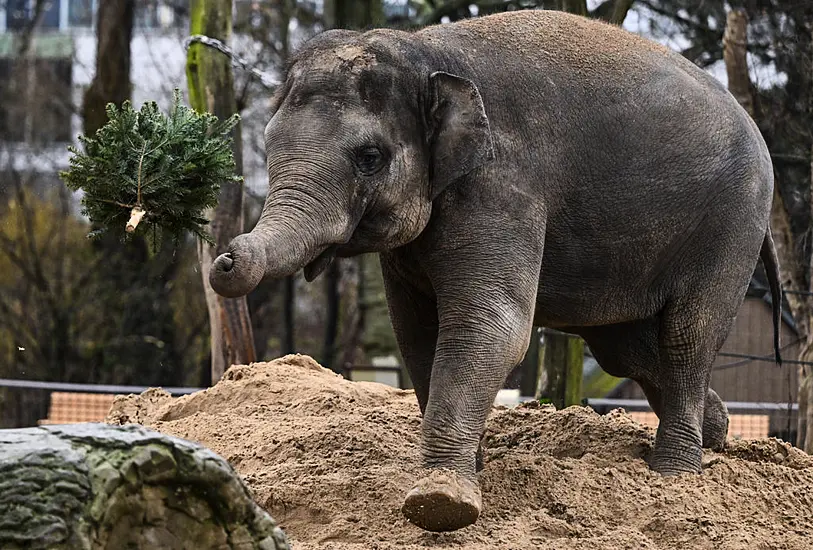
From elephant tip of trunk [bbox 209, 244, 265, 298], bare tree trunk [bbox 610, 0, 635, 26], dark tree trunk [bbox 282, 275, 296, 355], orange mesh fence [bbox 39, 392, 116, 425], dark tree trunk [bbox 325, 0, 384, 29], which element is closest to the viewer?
elephant tip of trunk [bbox 209, 244, 265, 298]

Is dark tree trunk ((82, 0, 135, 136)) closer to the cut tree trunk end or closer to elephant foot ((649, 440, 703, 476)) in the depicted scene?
elephant foot ((649, 440, 703, 476))

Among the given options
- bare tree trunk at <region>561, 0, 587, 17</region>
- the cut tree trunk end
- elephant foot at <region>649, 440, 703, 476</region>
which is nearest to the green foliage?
the cut tree trunk end

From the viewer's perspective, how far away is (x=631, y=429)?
306 inches

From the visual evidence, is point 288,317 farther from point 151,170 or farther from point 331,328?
point 151,170

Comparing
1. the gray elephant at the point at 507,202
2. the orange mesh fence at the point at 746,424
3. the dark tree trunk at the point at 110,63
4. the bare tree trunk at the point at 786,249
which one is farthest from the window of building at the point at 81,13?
the gray elephant at the point at 507,202

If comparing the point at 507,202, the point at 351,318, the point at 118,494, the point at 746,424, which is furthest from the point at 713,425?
the point at 351,318

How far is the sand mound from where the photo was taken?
5793mm

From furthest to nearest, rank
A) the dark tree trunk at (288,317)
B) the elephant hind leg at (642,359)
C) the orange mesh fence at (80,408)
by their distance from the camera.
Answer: the dark tree trunk at (288,317)
the orange mesh fence at (80,408)
the elephant hind leg at (642,359)

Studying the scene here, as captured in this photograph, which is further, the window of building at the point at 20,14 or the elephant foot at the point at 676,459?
the window of building at the point at 20,14

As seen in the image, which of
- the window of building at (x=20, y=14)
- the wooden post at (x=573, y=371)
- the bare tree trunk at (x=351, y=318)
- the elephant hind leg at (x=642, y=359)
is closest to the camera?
the elephant hind leg at (x=642, y=359)

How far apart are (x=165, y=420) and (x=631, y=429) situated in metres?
2.93

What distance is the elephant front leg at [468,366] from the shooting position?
5.79 meters

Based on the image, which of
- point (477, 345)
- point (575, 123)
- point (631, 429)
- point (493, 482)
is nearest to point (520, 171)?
point (575, 123)

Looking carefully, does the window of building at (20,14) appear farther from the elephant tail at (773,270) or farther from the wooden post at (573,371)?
the elephant tail at (773,270)
